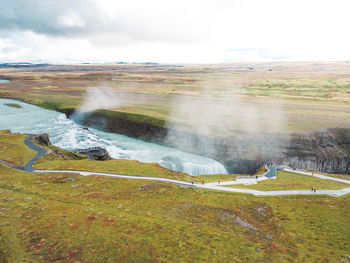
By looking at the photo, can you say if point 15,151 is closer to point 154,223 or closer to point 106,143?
point 106,143

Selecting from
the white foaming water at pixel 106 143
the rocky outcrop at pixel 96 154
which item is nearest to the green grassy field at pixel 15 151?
the rocky outcrop at pixel 96 154

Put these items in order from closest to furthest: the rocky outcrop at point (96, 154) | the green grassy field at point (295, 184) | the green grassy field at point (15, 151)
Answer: the green grassy field at point (295, 184) → the green grassy field at point (15, 151) → the rocky outcrop at point (96, 154)

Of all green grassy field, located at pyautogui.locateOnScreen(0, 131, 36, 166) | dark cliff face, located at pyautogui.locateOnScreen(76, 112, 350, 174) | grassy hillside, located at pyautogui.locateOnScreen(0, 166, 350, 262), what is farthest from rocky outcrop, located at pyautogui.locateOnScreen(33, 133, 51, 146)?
dark cliff face, located at pyautogui.locateOnScreen(76, 112, 350, 174)

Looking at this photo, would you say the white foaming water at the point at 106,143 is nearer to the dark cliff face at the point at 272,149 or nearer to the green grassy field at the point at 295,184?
the dark cliff face at the point at 272,149

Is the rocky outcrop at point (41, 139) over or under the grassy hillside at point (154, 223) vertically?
over

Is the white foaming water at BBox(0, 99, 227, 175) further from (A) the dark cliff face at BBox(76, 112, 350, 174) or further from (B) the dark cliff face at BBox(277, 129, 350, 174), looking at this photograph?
(B) the dark cliff face at BBox(277, 129, 350, 174)
